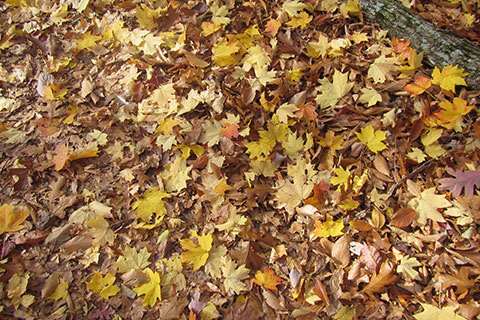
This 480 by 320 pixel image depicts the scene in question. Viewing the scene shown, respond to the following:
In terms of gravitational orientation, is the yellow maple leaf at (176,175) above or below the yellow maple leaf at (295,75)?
below

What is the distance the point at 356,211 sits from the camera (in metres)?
1.98

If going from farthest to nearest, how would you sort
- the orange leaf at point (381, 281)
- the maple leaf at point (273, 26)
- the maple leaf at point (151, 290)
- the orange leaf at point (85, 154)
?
1. the maple leaf at point (273, 26)
2. the orange leaf at point (85, 154)
3. the maple leaf at point (151, 290)
4. the orange leaf at point (381, 281)

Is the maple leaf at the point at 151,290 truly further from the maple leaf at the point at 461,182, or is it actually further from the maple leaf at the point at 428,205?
the maple leaf at the point at 461,182

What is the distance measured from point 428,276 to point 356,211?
0.51m

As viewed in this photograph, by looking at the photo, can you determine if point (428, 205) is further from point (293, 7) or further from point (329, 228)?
point (293, 7)

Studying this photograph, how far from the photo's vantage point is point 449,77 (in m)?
2.18

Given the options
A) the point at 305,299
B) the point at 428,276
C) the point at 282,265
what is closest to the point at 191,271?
the point at 282,265

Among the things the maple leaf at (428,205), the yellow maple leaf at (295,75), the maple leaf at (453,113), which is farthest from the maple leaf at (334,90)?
the maple leaf at (428,205)

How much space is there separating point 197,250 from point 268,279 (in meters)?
0.46

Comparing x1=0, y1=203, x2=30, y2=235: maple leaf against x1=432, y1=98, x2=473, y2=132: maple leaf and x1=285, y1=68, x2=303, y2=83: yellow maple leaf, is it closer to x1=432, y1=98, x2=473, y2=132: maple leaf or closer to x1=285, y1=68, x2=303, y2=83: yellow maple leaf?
x1=285, y1=68, x2=303, y2=83: yellow maple leaf

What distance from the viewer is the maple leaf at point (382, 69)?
2271 mm

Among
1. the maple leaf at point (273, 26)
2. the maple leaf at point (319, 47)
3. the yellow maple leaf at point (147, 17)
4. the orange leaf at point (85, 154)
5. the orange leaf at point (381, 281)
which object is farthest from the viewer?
the yellow maple leaf at point (147, 17)

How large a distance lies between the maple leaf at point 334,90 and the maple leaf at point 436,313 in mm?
1349

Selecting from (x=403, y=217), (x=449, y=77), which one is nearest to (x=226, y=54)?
(x=449, y=77)
